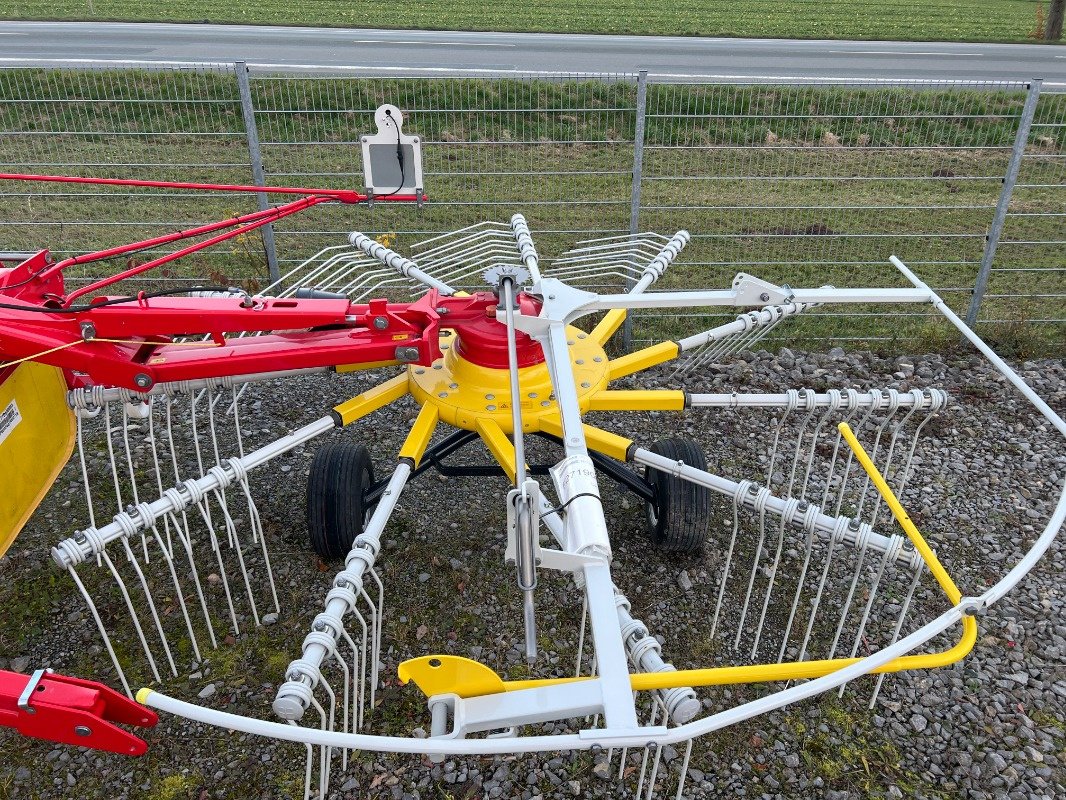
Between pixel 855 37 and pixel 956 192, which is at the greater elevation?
pixel 855 37

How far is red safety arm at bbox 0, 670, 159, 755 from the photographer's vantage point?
8.61ft

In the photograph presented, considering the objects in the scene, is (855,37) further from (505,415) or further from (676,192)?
(505,415)

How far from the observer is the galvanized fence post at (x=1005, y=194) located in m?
6.25

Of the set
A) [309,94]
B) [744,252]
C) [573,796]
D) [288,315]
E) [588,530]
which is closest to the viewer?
[588,530]

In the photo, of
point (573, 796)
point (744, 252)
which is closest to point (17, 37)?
point (744, 252)

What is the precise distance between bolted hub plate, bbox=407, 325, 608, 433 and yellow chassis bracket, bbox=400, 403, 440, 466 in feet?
0.13

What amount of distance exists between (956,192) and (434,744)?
33.3 feet

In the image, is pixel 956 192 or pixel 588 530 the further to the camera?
pixel 956 192

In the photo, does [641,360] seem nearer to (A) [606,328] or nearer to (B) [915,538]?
(A) [606,328]

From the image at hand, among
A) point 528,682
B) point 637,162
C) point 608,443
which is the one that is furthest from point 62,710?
point 637,162

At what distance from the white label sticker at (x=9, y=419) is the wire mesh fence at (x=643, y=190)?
295 centimetres

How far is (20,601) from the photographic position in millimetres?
4344

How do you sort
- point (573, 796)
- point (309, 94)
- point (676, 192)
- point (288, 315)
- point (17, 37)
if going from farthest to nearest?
point (17, 37) < point (309, 94) < point (676, 192) < point (288, 315) < point (573, 796)

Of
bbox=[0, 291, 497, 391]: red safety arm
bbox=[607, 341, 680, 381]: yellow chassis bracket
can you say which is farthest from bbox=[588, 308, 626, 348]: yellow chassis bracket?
bbox=[0, 291, 497, 391]: red safety arm
